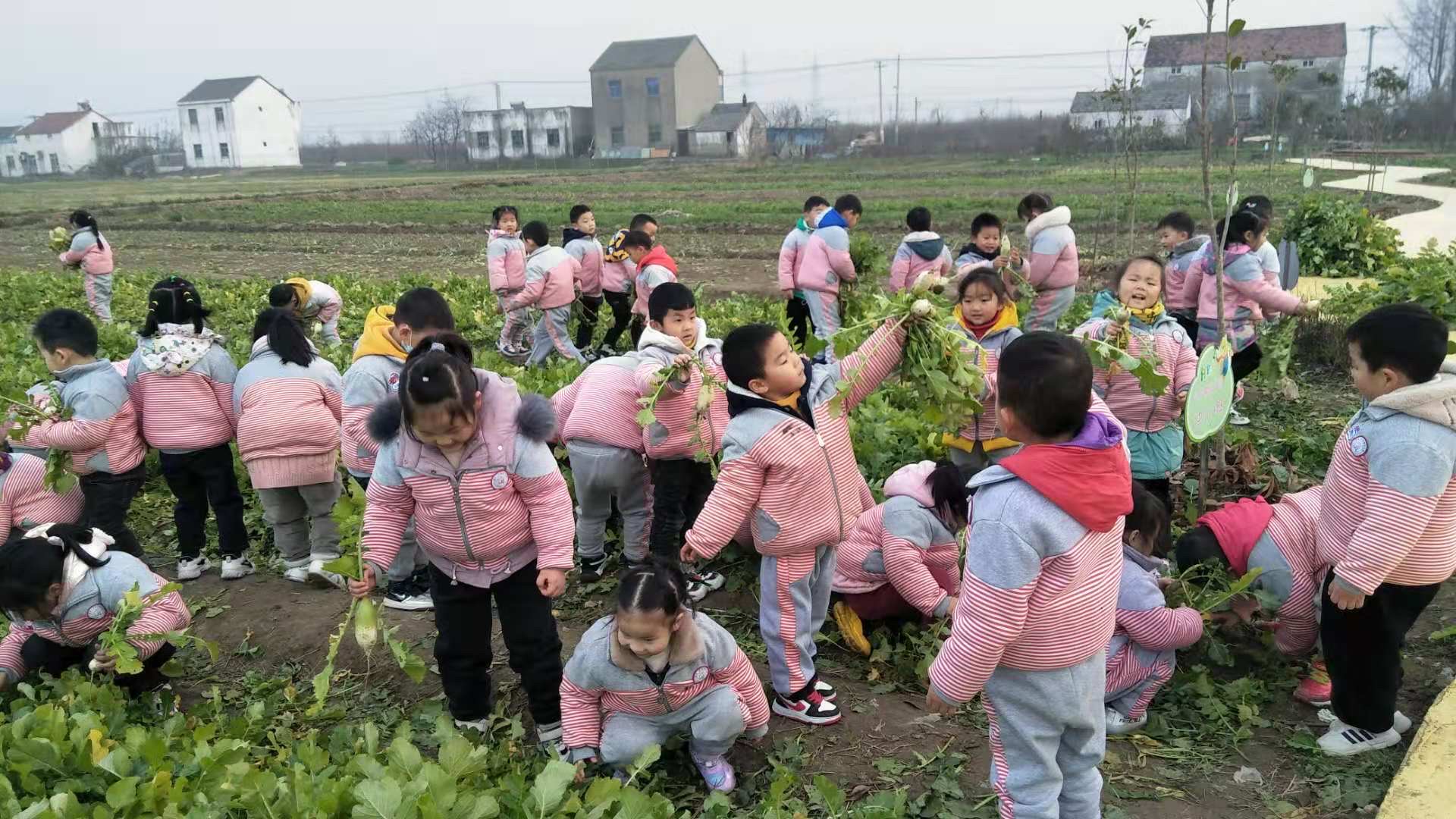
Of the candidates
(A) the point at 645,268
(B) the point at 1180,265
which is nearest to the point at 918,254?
(B) the point at 1180,265

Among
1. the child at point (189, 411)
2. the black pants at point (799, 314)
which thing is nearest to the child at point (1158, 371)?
the child at point (189, 411)

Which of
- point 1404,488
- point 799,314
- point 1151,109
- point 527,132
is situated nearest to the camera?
point 1404,488

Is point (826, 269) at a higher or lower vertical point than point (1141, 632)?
higher

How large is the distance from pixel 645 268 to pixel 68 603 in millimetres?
5549

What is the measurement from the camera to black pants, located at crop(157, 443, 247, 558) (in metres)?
5.63

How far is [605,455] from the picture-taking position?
5.14 metres

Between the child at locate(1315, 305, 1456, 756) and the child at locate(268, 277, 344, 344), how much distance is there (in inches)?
209

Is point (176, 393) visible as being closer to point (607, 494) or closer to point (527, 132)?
point (607, 494)

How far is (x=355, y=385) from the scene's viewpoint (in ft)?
16.3

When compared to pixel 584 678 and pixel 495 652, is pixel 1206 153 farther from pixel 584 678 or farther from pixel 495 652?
pixel 495 652

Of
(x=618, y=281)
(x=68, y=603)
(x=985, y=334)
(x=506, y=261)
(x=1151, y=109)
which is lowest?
(x=68, y=603)

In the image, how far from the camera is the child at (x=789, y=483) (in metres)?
3.68

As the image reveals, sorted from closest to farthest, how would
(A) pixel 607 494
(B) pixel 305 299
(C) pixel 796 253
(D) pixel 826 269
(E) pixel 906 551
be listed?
(E) pixel 906 551 → (A) pixel 607 494 → (B) pixel 305 299 → (D) pixel 826 269 → (C) pixel 796 253

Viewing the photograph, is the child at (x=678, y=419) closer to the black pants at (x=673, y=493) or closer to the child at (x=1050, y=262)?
the black pants at (x=673, y=493)
